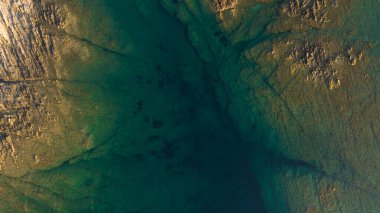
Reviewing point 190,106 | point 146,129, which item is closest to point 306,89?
point 190,106

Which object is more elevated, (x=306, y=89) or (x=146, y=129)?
(x=306, y=89)

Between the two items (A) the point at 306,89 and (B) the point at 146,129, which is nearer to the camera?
(A) the point at 306,89

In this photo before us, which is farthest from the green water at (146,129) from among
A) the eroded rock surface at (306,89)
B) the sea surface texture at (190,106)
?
the eroded rock surface at (306,89)

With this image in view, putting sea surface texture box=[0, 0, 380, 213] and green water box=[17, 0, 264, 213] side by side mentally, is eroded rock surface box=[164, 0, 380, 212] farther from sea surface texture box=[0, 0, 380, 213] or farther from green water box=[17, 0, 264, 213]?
green water box=[17, 0, 264, 213]

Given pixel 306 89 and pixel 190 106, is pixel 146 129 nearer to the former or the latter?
pixel 190 106

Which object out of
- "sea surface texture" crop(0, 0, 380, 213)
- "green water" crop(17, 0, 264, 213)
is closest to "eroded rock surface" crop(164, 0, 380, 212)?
"sea surface texture" crop(0, 0, 380, 213)

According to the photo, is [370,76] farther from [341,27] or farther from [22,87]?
[22,87]

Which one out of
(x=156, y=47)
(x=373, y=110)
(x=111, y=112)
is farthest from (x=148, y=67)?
(x=373, y=110)

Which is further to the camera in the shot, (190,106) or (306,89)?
(190,106)
